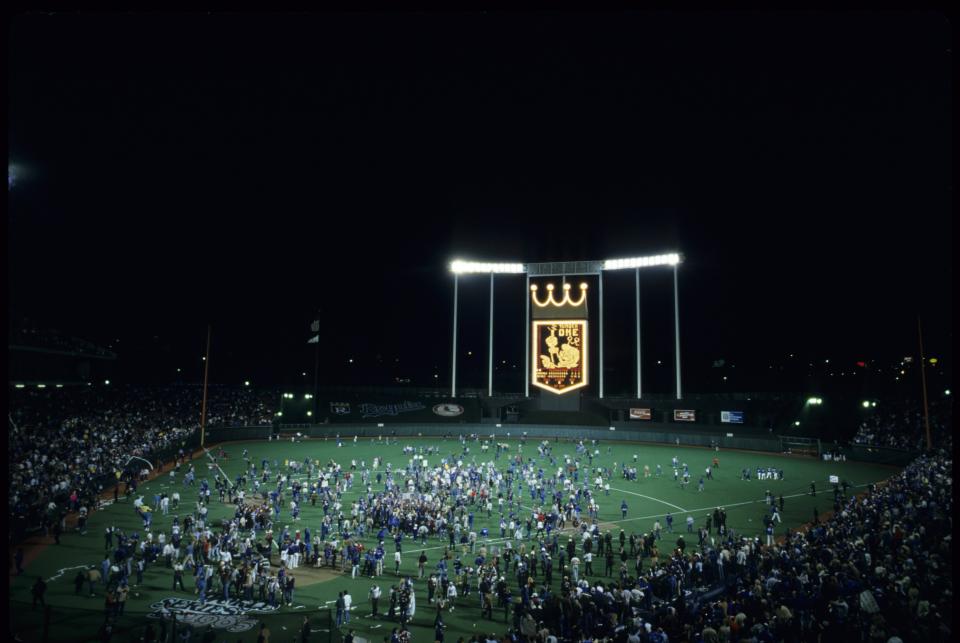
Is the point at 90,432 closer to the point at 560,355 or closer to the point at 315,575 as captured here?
the point at 315,575

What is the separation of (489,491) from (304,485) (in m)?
13.2

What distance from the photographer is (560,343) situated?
6838 cm

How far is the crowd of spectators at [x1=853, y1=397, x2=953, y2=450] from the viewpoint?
46.9m

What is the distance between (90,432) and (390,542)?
32.1m

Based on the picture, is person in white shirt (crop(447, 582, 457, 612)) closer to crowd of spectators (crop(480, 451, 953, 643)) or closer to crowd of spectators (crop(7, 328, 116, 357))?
crowd of spectators (crop(480, 451, 953, 643))

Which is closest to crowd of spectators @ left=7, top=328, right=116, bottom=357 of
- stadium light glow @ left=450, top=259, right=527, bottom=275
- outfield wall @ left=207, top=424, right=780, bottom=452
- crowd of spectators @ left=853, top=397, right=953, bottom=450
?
outfield wall @ left=207, top=424, right=780, bottom=452

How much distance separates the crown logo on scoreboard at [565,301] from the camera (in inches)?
2682

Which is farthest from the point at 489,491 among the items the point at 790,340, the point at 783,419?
the point at 790,340

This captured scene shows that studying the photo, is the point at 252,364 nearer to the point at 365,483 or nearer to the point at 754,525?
the point at 365,483

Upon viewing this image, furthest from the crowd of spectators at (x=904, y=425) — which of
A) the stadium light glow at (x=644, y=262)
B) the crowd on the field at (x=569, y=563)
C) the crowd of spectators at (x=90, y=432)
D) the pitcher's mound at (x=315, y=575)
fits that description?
the crowd of spectators at (x=90, y=432)

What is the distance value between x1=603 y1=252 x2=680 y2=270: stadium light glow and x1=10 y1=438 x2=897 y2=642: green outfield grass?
2098 centimetres

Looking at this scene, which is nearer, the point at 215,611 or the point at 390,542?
the point at 215,611

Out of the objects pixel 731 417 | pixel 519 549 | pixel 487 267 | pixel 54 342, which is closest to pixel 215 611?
pixel 519 549

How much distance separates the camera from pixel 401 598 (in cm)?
1983
